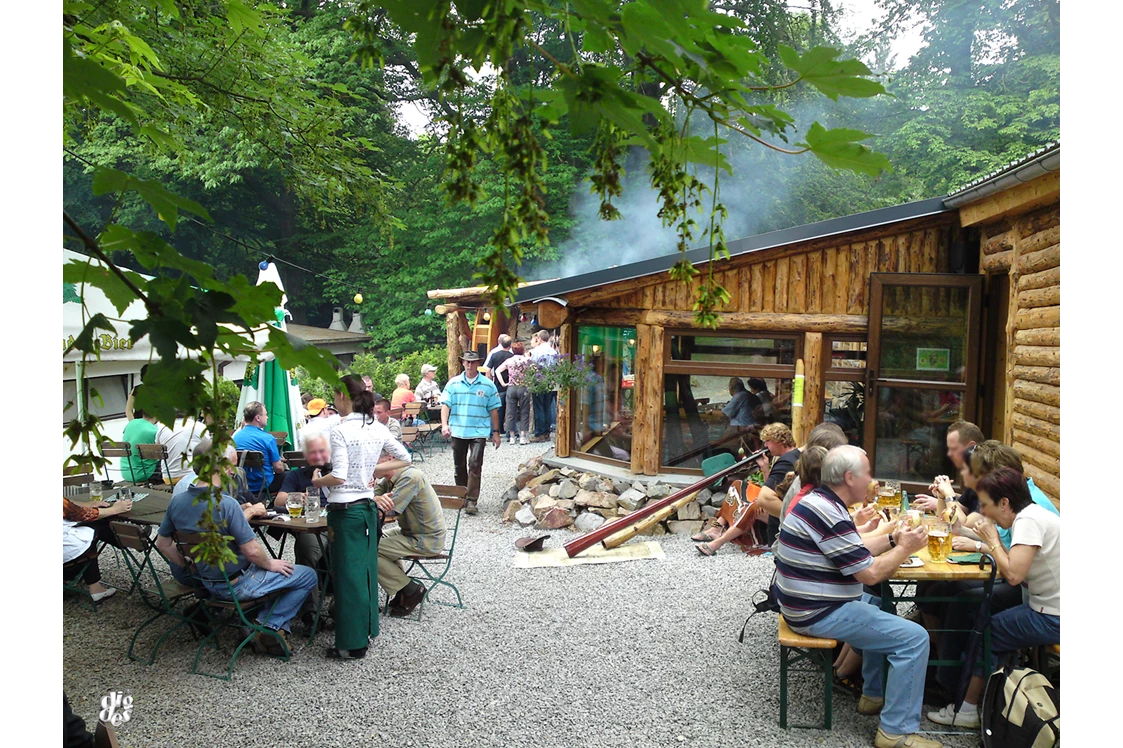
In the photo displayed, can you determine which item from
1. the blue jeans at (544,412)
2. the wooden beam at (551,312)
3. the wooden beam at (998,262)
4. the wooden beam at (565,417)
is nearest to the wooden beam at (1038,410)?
the wooden beam at (998,262)

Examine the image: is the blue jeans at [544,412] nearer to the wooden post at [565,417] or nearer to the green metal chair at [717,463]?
the wooden post at [565,417]

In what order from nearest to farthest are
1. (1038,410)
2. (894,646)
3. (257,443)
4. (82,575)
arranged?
(894,646), (82,575), (1038,410), (257,443)

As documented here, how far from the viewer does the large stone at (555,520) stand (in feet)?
33.1

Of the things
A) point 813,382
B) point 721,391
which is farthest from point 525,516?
point 813,382

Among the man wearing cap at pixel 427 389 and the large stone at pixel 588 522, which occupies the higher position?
the man wearing cap at pixel 427 389

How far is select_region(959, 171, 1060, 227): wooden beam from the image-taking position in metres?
7.15

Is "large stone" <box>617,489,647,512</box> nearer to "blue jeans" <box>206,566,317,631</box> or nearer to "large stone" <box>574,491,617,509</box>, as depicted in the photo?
"large stone" <box>574,491,617,509</box>

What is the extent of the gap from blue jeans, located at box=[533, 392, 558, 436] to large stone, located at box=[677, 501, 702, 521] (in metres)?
6.68

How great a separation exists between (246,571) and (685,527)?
5.15 m

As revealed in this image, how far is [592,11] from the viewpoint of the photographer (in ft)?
6.11

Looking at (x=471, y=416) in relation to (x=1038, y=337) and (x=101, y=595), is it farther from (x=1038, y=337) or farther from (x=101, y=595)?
(x=1038, y=337)

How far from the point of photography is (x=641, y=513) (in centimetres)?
943

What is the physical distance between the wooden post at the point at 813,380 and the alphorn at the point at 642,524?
1.64 m

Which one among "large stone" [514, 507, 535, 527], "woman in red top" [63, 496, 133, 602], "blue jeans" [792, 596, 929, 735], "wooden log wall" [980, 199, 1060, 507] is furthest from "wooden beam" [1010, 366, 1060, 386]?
"woman in red top" [63, 496, 133, 602]
